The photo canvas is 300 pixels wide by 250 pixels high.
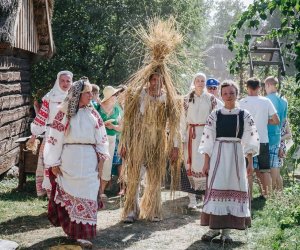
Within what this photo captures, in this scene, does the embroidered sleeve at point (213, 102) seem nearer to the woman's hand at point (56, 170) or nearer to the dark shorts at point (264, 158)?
the dark shorts at point (264, 158)

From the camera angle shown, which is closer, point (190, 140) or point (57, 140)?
point (57, 140)

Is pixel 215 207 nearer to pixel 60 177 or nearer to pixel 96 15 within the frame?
pixel 60 177

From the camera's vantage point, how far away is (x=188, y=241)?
19.0 feet

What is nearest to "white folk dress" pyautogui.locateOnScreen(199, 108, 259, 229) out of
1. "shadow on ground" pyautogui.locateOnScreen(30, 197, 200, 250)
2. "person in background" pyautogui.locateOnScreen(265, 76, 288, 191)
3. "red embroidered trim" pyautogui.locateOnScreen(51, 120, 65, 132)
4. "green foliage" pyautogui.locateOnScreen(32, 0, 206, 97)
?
"shadow on ground" pyautogui.locateOnScreen(30, 197, 200, 250)

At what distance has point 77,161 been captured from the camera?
209 inches

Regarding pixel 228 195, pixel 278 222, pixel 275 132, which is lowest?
pixel 278 222

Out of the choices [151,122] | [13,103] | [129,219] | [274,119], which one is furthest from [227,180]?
[13,103]

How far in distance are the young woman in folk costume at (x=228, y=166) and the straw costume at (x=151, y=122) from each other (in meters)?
1.00

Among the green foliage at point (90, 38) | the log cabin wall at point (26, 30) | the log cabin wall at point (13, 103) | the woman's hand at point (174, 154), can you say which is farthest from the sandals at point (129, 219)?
the green foliage at point (90, 38)

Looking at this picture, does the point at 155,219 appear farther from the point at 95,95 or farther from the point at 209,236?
the point at 95,95

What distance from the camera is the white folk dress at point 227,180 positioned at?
18.0 feet

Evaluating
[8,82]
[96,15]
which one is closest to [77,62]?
[96,15]

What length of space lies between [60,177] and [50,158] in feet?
0.78

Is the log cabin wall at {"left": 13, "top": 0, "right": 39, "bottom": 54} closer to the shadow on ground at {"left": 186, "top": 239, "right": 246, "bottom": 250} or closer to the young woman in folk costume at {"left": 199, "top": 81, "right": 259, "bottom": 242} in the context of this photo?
the young woman in folk costume at {"left": 199, "top": 81, "right": 259, "bottom": 242}
